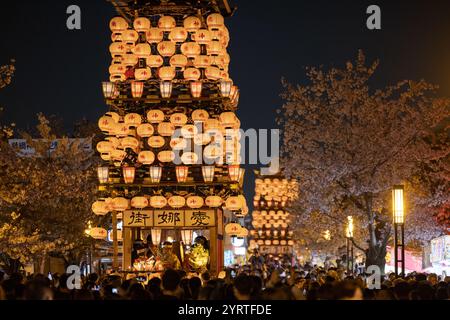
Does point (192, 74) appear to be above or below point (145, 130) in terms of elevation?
above

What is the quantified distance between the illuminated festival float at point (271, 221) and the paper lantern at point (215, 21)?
5817 centimetres

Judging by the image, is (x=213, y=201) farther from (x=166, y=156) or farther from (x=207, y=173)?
(x=166, y=156)

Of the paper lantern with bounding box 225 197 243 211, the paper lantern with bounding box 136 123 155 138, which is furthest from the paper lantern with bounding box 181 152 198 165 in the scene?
the paper lantern with bounding box 225 197 243 211

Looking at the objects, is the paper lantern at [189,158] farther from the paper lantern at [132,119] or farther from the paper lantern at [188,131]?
the paper lantern at [132,119]

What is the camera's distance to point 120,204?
33406 mm

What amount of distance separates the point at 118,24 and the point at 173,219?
865 centimetres

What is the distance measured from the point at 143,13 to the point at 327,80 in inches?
374

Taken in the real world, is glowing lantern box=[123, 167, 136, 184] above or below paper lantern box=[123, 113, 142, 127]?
below

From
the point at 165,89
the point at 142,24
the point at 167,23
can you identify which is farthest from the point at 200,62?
the point at 142,24

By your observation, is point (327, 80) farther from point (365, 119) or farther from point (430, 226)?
point (430, 226)

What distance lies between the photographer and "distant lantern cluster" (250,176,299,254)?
308ft

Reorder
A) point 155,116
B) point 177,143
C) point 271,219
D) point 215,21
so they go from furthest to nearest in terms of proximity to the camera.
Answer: point 271,219
point 215,21
point 177,143
point 155,116

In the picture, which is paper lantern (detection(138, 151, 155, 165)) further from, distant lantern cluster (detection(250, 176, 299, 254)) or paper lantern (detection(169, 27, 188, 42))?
distant lantern cluster (detection(250, 176, 299, 254))

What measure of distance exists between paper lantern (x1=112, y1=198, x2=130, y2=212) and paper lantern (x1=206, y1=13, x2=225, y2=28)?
8.24 meters
